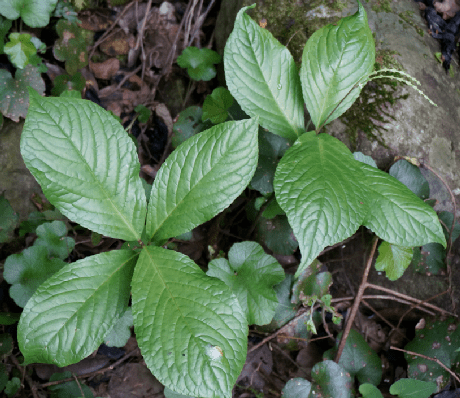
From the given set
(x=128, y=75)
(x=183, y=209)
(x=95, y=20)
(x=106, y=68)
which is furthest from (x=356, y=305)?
(x=95, y=20)

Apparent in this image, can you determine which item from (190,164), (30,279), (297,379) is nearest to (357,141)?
(190,164)

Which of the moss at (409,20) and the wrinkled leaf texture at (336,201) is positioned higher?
the moss at (409,20)

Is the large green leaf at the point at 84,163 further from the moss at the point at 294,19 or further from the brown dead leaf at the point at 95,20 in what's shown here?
the brown dead leaf at the point at 95,20

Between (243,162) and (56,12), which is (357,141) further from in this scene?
(56,12)

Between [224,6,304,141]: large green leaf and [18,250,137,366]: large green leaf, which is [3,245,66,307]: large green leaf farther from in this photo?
[224,6,304,141]: large green leaf

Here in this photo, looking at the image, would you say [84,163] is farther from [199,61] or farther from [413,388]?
[413,388]

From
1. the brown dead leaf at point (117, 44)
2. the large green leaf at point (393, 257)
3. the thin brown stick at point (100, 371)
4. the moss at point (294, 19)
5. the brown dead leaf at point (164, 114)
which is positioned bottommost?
the thin brown stick at point (100, 371)

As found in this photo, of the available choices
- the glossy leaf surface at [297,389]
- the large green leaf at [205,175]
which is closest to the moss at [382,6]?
the large green leaf at [205,175]
